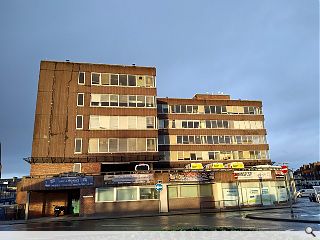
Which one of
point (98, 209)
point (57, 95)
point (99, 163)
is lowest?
point (98, 209)

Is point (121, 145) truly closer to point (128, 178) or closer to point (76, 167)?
point (128, 178)

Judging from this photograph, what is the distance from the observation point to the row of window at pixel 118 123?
4041 cm

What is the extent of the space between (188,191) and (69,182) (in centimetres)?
1360

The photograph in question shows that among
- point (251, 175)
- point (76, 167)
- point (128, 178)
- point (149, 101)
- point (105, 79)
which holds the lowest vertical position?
point (128, 178)

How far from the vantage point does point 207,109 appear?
56.3 m

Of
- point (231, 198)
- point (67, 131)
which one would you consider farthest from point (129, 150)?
point (231, 198)

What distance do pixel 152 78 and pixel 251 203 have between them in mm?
20719

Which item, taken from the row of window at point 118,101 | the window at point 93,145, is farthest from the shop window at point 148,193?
the row of window at point 118,101

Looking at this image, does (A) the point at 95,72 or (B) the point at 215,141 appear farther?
(B) the point at 215,141

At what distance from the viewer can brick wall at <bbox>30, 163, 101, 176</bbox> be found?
124 ft

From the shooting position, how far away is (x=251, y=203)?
39.2 metres

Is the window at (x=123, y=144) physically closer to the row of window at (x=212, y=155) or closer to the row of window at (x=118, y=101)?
the row of window at (x=118, y=101)

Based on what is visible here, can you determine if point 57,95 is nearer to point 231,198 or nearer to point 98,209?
point 98,209

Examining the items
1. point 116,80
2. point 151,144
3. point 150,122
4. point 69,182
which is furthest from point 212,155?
point 69,182
